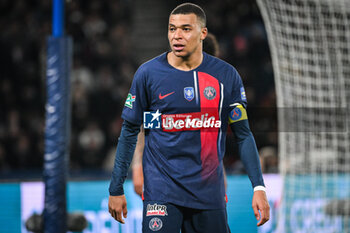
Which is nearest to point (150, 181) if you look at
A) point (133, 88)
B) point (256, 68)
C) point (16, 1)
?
point (133, 88)

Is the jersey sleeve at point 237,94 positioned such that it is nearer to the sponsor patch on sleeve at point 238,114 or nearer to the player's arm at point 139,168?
the sponsor patch on sleeve at point 238,114

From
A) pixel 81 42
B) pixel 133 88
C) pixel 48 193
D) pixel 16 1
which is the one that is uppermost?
pixel 16 1

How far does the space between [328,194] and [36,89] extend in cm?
451

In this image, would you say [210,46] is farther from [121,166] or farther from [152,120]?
[121,166]

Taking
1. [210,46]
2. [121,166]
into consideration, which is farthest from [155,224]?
[210,46]

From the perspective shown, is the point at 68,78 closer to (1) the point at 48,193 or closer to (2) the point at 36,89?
(1) the point at 48,193

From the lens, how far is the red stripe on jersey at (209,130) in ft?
9.59

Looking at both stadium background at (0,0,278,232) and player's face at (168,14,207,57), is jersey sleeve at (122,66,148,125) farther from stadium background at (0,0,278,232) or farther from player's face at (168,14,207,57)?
stadium background at (0,0,278,232)

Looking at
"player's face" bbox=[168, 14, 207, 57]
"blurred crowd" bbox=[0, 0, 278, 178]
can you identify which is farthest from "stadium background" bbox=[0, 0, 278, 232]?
"player's face" bbox=[168, 14, 207, 57]

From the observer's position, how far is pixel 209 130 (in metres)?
2.96

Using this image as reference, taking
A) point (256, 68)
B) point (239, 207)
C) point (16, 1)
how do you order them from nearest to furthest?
point (239, 207) < point (256, 68) < point (16, 1)

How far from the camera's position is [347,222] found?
17.5ft

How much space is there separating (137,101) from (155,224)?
0.68m

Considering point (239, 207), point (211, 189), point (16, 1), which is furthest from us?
point (16, 1)
